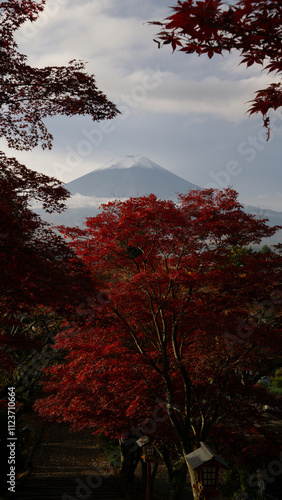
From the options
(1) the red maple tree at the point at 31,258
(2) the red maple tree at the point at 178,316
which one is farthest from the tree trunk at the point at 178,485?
(1) the red maple tree at the point at 31,258

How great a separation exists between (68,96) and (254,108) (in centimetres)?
389

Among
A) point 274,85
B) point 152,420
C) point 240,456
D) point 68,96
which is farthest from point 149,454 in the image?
point 274,85

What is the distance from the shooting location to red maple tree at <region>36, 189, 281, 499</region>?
756cm

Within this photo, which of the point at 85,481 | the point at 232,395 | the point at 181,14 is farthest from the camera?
the point at 85,481

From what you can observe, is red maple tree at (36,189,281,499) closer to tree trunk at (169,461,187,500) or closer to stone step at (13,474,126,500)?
tree trunk at (169,461,187,500)

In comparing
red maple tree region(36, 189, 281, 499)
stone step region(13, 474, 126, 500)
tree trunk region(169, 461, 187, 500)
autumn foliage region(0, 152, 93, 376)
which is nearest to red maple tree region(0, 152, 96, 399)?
autumn foliage region(0, 152, 93, 376)

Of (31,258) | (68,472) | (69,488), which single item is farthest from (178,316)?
(68,472)

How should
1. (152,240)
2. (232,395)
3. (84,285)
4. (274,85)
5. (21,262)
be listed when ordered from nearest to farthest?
1. (274,85)
2. (21,262)
3. (84,285)
4. (152,240)
5. (232,395)

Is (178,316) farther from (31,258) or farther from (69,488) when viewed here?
(69,488)

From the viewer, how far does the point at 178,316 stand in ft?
25.5

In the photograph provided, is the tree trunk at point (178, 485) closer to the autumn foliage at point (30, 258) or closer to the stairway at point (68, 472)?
the stairway at point (68, 472)

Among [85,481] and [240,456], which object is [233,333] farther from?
[85,481]

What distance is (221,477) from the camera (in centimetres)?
1348

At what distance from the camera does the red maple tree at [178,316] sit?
756 centimetres
